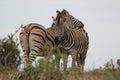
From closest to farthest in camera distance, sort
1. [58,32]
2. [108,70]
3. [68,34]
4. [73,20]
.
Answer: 1. [108,70]
2. [58,32]
3. [68,34]
4. [73,20]

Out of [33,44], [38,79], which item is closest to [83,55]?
[33,44]

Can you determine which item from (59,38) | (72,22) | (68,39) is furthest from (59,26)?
(72,22)

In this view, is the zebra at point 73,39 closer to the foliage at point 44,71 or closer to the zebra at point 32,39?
the zebra at point 32,39

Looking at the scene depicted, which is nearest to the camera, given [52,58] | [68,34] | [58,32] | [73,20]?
[52,58]

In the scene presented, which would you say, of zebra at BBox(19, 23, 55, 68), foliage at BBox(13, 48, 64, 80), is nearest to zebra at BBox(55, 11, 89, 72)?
zebra at BBox(19, 23, 55, 68)

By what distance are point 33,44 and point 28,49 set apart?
8.7 inches

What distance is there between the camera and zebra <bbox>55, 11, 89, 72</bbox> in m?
15.7

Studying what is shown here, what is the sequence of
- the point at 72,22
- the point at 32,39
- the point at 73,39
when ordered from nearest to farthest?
1. the point at 32,39
2. the point at 73,39
3. the point at 72,22

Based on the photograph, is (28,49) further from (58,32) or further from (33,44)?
(58,32)

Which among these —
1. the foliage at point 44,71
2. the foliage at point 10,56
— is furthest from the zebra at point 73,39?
the foliage at point 44,71

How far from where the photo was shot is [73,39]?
16625 mm

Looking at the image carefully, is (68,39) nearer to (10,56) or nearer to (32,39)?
(32,39)

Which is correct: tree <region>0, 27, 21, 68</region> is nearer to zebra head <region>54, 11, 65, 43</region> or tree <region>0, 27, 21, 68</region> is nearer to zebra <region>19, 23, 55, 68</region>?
zebra <region>19, 23, 55, 68</region>

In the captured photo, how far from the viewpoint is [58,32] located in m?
15.4
